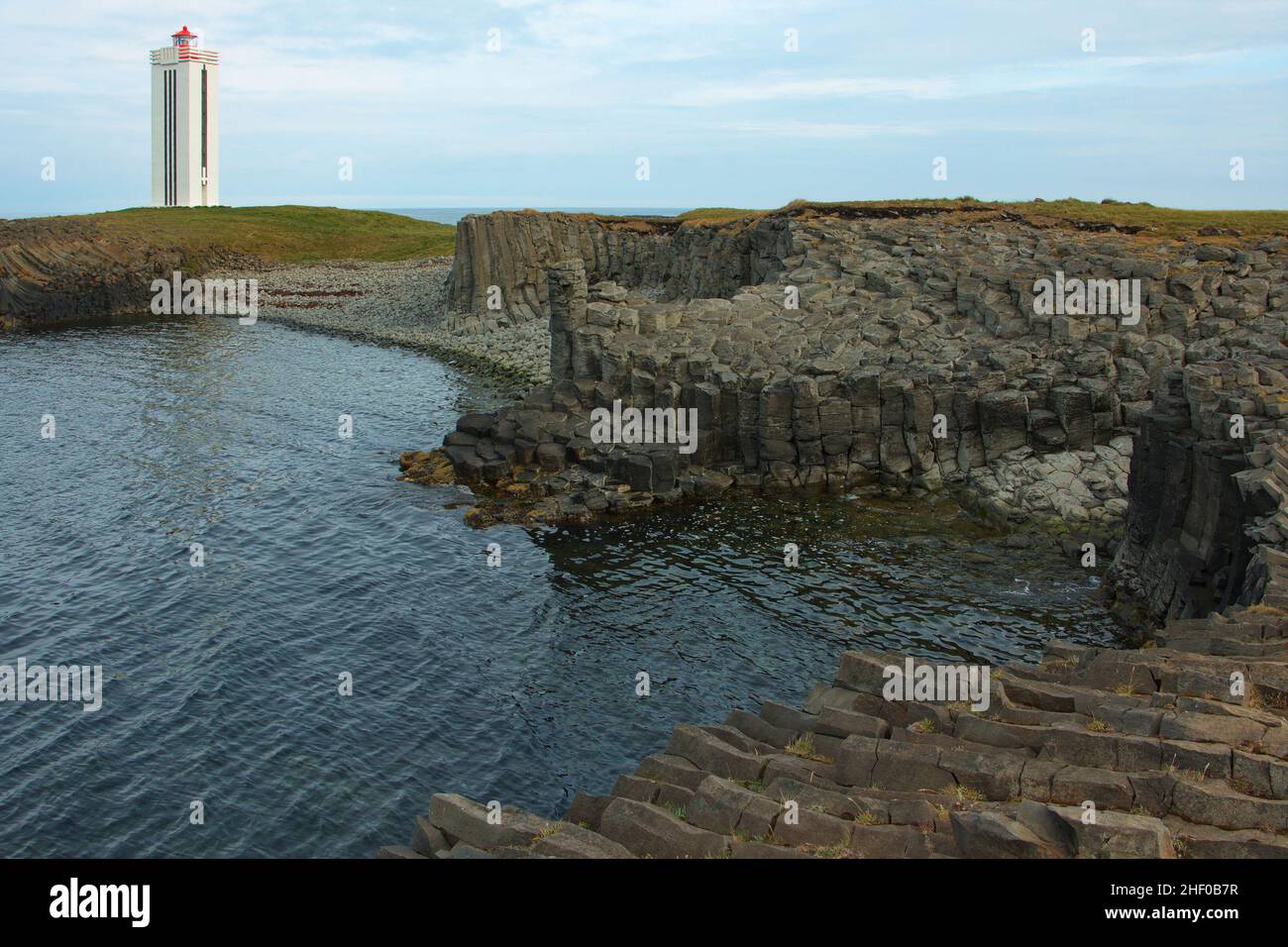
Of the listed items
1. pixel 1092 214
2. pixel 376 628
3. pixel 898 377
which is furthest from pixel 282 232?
pixel 376 628

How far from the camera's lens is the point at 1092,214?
78.8 m

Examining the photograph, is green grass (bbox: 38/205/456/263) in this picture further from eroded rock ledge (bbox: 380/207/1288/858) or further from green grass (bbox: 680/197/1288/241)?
eroded rock ledge (bbox: 380/207/1288/858)

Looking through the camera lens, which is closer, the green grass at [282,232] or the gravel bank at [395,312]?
the gravel bank at [395,312]

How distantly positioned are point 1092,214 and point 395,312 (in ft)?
213

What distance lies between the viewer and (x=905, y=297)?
59.4m

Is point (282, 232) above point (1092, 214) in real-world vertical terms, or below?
above

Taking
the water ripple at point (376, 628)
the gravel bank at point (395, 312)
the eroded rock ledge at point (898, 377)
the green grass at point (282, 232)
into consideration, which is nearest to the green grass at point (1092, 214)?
the eroded rock ledge at point (898, 377)

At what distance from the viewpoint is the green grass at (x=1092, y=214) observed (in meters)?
70.4

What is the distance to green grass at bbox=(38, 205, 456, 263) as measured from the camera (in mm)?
151375

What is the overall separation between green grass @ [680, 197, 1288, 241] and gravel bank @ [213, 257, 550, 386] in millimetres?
20649

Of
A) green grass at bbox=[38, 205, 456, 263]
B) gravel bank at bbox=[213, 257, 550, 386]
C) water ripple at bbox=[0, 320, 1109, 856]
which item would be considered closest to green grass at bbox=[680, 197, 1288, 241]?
gravel bank at bbox=[213, 257, 550, 386]

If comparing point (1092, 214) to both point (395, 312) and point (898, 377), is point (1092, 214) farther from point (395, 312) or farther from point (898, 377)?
point (395, 312)

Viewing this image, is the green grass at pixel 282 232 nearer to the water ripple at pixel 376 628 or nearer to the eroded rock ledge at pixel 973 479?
the eroded rock ledge at pixel 973 479

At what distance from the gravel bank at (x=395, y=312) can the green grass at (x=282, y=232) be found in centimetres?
Result: 689
